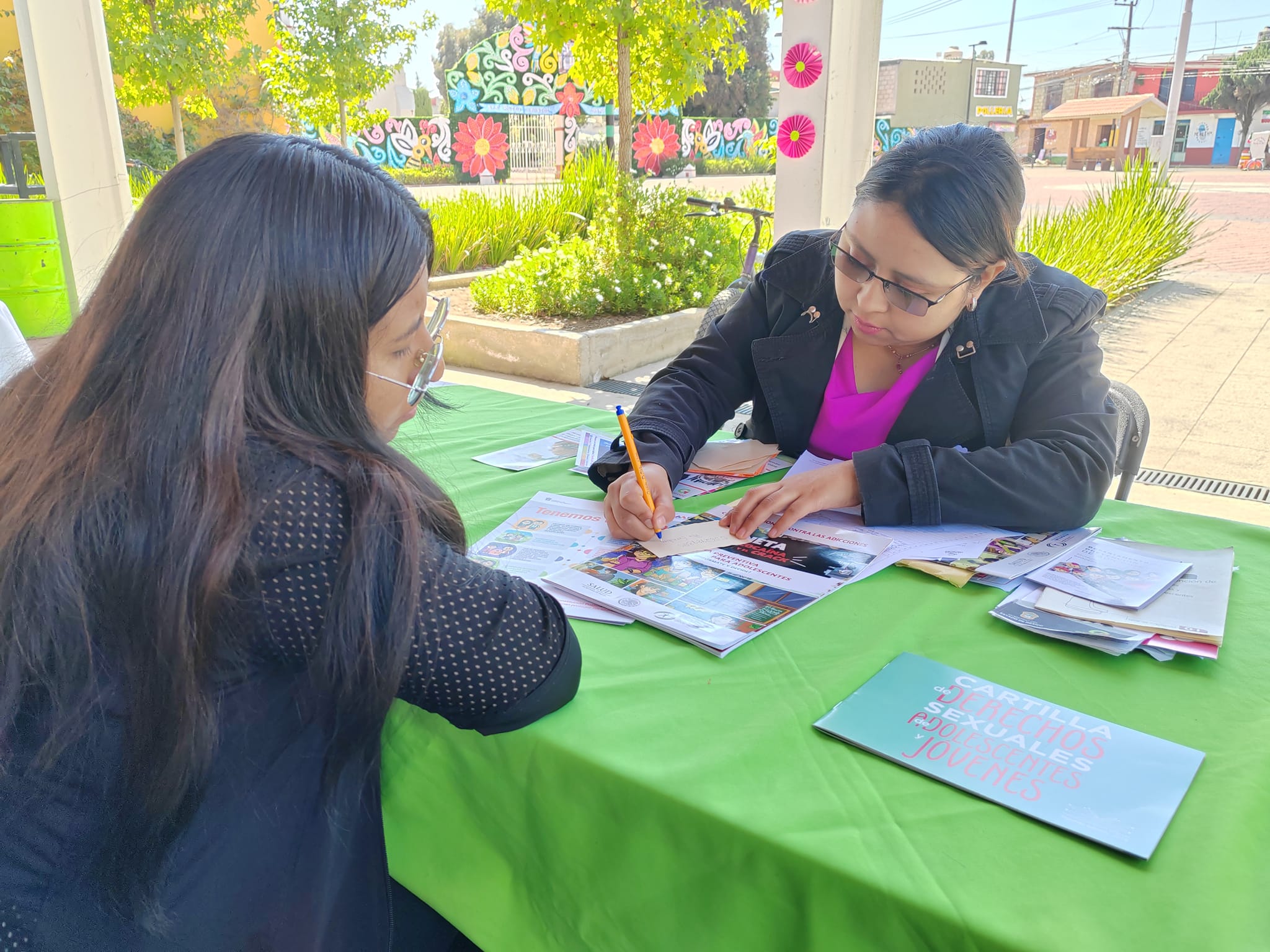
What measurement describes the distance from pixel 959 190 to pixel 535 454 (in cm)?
97

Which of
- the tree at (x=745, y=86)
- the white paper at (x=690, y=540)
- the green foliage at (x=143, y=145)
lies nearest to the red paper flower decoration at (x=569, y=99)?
the green foliage at (x=143, y=145)

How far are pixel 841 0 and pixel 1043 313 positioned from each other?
284 centimetres

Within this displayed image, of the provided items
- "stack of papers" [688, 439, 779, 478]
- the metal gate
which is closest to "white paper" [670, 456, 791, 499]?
"stack of papers" [688, 439, 779, 478]

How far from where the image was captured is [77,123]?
4730mm

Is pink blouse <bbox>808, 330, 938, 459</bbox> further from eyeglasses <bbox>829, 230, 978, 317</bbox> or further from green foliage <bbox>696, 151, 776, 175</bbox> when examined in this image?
green foliage <bbox>696, 151, 776, 175</bbox>

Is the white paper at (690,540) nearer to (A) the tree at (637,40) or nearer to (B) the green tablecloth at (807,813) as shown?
(B) the green tablecloth at (807,813)

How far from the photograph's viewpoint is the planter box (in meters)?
5.20

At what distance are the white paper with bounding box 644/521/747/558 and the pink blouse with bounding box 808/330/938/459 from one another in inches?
17.4

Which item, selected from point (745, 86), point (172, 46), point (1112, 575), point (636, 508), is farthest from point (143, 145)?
point (745, 86)

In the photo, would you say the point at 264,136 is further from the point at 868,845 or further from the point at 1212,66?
the point at 1212,66

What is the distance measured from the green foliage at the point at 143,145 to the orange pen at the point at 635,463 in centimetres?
1554

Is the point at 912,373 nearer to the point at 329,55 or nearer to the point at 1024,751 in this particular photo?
the point at 1024,751

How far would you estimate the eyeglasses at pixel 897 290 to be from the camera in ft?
4.98

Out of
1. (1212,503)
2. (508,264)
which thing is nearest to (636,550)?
(1212,503)
